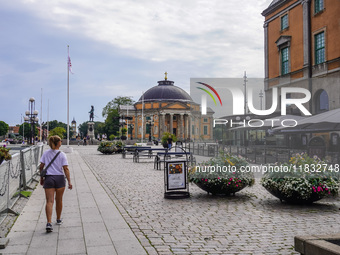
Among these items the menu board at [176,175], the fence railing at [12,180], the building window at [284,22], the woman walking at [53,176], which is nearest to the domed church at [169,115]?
the building window at [284,22]

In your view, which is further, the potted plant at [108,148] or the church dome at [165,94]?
the church dome at [165,94]

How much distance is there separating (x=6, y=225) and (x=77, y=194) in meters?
3.91

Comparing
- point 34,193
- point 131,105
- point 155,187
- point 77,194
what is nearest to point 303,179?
point 155,187

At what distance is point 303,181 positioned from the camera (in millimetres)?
8641

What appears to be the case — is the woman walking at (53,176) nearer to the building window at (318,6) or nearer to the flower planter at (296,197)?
the flower planter at (296,197)

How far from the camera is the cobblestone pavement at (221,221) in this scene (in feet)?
18.8

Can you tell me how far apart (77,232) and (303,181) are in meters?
5.24

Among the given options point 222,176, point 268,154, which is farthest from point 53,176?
point 268,154

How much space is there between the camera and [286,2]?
2720 centimetres

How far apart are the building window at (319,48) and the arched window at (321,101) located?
203cm

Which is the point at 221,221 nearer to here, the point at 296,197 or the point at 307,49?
the point at 296,197

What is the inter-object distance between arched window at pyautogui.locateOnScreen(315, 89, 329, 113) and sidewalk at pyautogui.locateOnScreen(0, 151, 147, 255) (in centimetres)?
1830

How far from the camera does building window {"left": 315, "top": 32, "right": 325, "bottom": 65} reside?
24.3 m

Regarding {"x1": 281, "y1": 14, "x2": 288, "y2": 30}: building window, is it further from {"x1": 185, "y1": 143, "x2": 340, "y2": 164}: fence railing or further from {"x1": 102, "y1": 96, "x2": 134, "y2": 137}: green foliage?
{"x1": 102, "y1": 96, "x2": 134, "y2": 137}: green foliage
